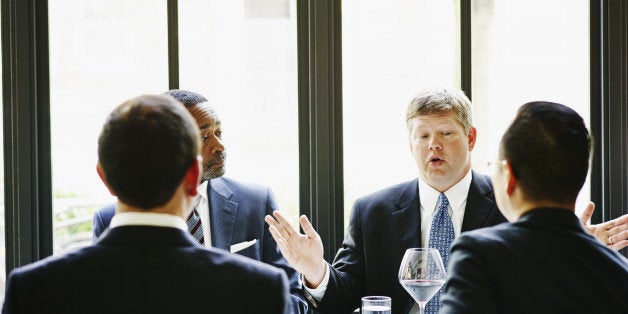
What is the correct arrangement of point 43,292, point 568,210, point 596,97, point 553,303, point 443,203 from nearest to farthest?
point 43,292 < point 553,303 < point 568,210 < point 443,203 < point 596,97

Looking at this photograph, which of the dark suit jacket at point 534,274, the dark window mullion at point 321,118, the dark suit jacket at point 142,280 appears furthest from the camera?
the dark window mullion at point 321,118

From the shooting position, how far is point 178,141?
119cm

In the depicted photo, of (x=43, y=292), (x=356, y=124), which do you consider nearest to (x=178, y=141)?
(x=43, y=292)

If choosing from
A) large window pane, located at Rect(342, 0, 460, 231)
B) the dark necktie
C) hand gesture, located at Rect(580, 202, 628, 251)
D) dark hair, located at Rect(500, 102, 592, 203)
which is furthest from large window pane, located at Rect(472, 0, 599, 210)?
dark hair, located at Rect(500, 102, 592, 203)

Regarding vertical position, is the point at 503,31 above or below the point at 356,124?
above

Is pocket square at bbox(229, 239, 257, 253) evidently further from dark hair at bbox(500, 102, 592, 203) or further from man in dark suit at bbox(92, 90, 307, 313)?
dark hair at bbox(500, 102, 592, 203)

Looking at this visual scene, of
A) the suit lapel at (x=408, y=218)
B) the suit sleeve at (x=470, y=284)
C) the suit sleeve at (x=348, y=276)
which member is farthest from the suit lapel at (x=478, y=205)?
the suit sleeve at (x=470, y=284)

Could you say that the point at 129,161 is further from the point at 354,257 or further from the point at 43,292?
the point at 354,257

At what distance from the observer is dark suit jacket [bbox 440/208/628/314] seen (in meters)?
1.30

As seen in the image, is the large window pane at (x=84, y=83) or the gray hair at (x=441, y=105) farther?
the large window pane at (x=84, y=83)

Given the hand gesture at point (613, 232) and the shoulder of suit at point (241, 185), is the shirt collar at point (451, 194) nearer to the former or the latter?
the hand gesture at point (613, 232)

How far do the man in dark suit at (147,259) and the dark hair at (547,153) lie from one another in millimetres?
553

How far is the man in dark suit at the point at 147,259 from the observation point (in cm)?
117

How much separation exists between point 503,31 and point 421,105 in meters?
0.59
